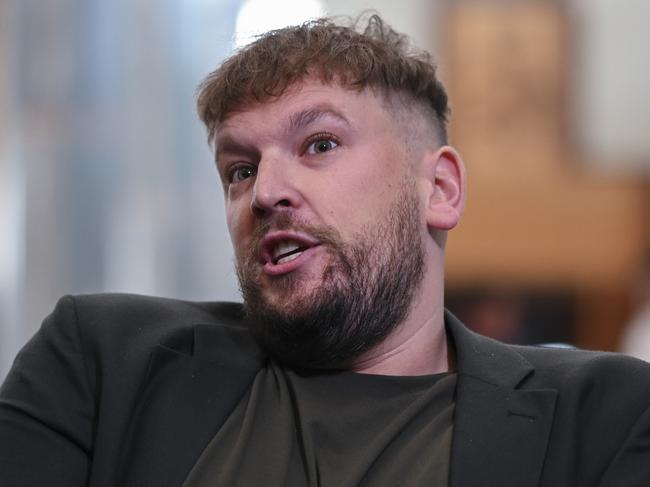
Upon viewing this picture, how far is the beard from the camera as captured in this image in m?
1.37

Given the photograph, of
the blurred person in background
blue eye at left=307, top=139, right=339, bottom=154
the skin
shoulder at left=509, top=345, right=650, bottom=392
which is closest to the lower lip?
the skin

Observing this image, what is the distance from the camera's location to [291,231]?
136 centimetres

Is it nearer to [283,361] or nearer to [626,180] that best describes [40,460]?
[283,361]

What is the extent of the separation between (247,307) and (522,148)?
15.4 feet

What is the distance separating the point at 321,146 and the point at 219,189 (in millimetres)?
2294

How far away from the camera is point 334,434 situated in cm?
132

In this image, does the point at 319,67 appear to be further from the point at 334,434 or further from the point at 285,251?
the point at 334,434

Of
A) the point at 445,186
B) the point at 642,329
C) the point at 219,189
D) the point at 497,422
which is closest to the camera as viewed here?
the point at 497,422

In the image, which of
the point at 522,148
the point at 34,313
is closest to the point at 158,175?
the point at 34,313

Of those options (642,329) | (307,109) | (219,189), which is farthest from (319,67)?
(642,329)

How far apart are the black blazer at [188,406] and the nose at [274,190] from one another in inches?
8.2

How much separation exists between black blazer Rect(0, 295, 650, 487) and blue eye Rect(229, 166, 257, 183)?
0.22 m

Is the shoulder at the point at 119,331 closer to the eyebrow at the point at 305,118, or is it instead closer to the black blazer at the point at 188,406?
the black blazer at the point at 188,406

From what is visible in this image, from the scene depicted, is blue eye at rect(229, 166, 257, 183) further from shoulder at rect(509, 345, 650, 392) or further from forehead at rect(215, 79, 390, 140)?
shoulder at rect(509, 345, 650, 392)
